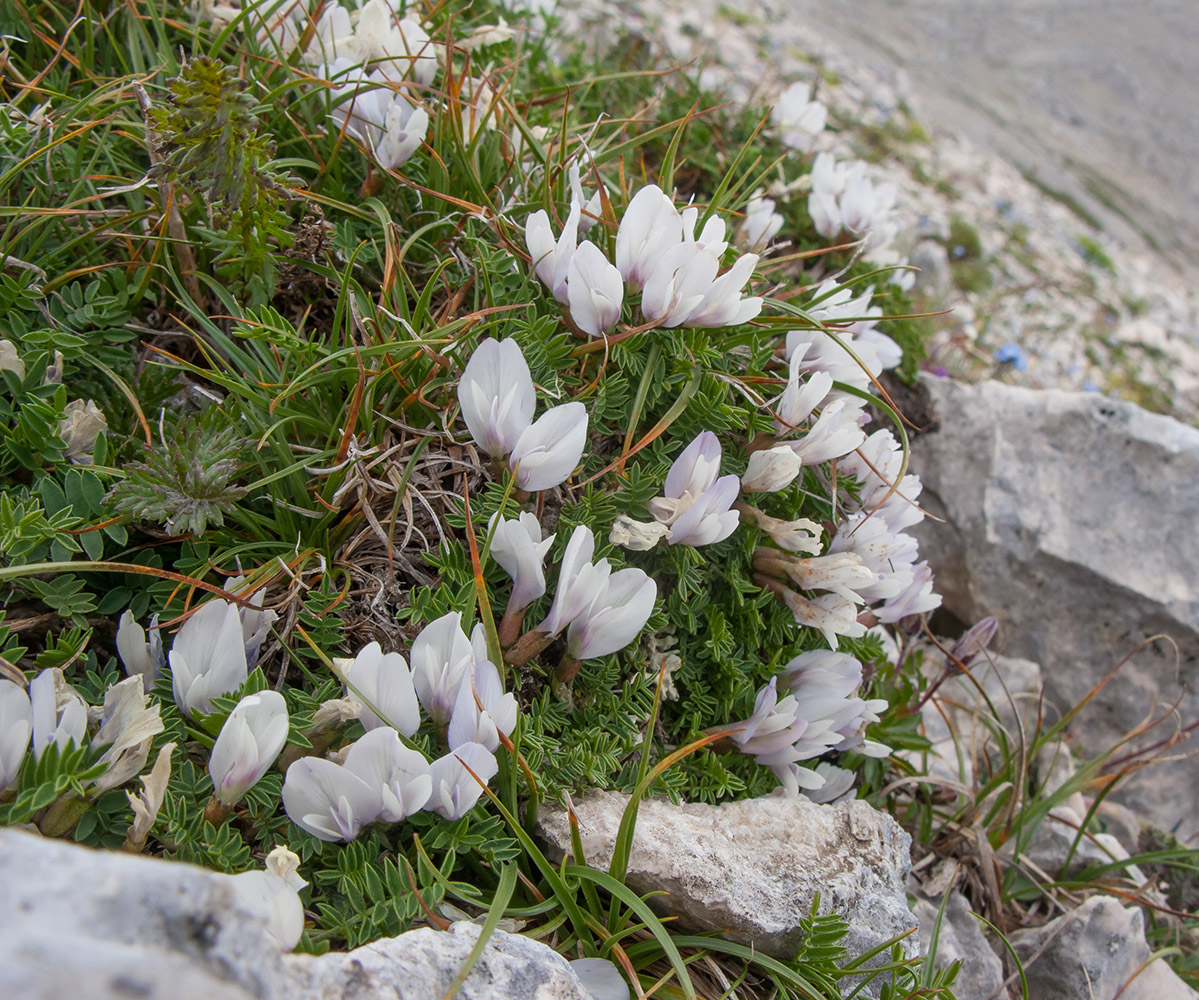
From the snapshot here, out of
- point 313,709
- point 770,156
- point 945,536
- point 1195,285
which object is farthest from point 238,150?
point 1195,285

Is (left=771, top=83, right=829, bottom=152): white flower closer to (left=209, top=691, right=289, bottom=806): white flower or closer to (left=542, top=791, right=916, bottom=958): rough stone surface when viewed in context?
(left=542, top=791, right=916, bottom=958): rough stone surface

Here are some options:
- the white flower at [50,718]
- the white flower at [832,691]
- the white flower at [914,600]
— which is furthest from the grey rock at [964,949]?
the white flower at [50,718]

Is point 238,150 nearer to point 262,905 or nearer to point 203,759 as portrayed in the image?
point 203,759

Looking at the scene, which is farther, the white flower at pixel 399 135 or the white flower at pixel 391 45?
the white flower at pixel 391 45

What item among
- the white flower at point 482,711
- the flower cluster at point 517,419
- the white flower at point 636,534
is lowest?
the white flower at point 482,711

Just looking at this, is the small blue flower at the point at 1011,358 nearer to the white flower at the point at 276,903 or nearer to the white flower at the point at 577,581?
the white flower at the point at 577,581

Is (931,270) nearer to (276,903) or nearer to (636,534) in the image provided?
(636,534)
